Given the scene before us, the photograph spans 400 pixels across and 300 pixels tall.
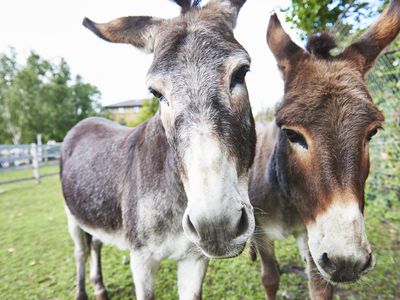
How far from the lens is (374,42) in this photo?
1909mm

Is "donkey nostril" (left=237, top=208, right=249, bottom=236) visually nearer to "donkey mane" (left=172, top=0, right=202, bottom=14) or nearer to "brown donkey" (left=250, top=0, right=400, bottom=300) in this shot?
"brown donkey" (left=250, top=0, right=400, bottom=300)

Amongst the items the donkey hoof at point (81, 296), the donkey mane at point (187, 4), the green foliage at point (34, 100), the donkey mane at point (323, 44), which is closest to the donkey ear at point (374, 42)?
the donkey mane at point (323, 44)

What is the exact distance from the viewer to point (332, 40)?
2018mm

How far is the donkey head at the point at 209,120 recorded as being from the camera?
1120mm

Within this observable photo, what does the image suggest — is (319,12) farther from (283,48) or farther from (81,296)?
(81,296)

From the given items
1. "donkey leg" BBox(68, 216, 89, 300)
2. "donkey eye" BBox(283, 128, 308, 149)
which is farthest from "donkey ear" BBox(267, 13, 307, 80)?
"donkey leg" BBox(68, 216, 89, 300)

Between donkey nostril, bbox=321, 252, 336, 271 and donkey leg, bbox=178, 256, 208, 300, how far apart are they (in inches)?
39.7

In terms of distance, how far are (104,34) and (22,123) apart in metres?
39.5

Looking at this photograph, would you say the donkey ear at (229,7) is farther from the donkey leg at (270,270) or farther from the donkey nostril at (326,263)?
the donkey leg at (270,270)

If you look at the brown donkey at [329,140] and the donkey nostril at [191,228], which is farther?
the brown donkey at [329,140]

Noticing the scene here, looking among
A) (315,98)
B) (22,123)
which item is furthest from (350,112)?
(22,123)

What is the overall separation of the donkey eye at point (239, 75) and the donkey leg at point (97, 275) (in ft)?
9.90

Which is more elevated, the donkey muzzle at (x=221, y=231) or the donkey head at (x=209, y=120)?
the donkey head at (x=209, y=120)

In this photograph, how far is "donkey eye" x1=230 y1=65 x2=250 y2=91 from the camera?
151 cm
